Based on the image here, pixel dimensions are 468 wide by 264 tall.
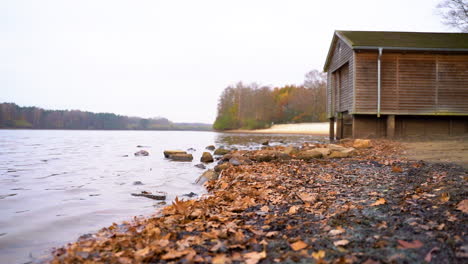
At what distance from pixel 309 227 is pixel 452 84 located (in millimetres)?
17167

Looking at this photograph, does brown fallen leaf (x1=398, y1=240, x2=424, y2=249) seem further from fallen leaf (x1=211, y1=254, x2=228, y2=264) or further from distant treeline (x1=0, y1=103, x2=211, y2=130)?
distant treeline (x1=0, y1=103, x2=211, y2=130)

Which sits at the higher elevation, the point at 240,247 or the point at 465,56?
the point at 465,56

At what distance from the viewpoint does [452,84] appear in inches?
672

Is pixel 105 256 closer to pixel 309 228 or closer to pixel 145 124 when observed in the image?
pixel 309 228

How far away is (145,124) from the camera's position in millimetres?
126812

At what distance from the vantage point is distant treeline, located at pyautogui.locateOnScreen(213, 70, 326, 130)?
64812 millimetres

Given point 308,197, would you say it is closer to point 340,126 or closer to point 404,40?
point 404,40

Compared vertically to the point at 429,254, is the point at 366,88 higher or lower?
higher

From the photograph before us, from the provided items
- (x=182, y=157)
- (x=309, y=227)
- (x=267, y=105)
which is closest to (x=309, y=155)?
(x=182, y=157)

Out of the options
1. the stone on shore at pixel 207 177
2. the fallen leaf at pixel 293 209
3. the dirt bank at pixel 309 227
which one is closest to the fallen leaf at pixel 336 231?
the dirt bank at pixel 309 227

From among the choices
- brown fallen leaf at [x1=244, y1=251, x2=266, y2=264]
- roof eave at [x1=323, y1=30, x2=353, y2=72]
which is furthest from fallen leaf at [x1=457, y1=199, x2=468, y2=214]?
roof eave at [x1=323, y1=30, x2=353, y2=72]

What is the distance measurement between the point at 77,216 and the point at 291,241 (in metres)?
4.29

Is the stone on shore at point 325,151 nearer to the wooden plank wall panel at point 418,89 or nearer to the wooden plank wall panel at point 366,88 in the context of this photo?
the wooden plank wall panel at point 366,88

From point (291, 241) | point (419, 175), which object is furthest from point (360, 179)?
point (291, 241)
